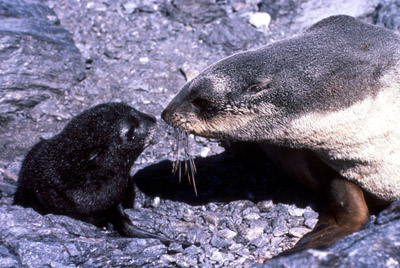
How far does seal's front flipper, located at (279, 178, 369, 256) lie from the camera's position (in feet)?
12.7

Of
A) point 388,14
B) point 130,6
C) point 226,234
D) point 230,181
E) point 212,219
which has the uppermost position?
point 130,6

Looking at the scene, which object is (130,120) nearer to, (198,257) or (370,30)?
(198,257)

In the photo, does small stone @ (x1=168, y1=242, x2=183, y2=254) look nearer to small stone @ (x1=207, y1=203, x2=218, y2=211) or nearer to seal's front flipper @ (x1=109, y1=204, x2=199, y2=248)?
seal's front flipper @ (x1=109, y1=204, x2=199, y2=248)

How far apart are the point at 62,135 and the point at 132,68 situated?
213 centimetres

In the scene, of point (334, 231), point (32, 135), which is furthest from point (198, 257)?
point (32, 135)

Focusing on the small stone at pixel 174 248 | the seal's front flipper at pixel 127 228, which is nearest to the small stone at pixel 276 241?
the seal's front flipper at pixel 127 228

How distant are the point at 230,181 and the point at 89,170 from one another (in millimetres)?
1360

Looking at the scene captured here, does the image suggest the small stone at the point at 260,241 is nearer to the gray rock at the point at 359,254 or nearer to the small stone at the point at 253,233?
the small stone at the point at 253,233

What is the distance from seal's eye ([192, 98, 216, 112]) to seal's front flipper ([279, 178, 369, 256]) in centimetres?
118

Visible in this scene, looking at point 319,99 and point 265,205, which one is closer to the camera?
point 319,99

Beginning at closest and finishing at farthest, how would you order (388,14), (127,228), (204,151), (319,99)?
1. (319,99)
2. (127,228)
3. (204,151)
4. (388,14)

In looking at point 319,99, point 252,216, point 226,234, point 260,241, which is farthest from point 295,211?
point 319,99

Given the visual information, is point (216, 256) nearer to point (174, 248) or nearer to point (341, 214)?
point (174, 248)

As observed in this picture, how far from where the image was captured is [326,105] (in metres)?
3.51
